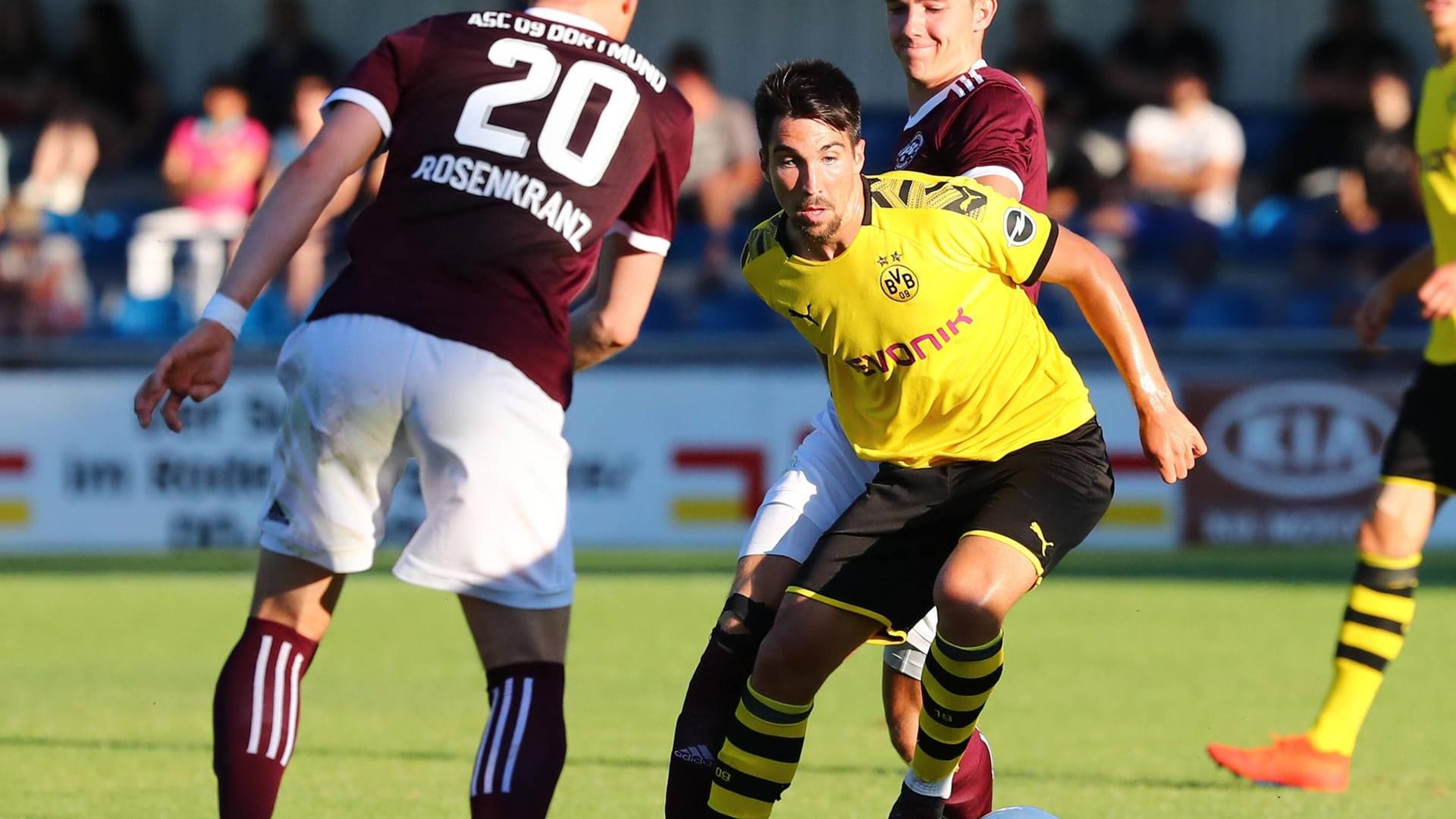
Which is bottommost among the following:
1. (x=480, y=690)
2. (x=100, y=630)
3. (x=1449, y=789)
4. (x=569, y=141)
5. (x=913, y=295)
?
(x=100, y=630)

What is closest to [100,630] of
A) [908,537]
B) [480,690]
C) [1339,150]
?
[480,690]

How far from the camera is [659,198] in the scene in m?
4.34

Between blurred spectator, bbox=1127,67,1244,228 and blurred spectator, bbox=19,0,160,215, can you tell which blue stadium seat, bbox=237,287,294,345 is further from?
blurred spectator, bbox=1127,67,1244,228

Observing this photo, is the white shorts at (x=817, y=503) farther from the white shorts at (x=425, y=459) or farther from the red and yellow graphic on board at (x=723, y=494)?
the red and yellow graphic on board at (x=723, y=494)

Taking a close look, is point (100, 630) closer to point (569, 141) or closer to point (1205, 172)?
point (569, 141)

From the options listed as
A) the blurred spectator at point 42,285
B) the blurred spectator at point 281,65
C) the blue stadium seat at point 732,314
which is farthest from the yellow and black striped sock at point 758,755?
the blurred spectator at point 281,65

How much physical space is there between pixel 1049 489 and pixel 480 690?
3.82 m

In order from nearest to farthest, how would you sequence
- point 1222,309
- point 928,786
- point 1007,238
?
point 1007,238, point 928,786, point 1222,309

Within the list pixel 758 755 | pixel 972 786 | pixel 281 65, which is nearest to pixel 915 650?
pixel 972 786

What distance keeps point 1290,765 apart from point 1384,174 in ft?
29.6

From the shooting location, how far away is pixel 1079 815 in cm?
572

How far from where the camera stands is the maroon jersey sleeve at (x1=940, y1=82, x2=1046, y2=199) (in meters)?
5.17

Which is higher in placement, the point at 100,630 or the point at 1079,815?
the point at 1079,815

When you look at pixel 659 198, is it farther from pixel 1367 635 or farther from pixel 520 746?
pixel 1367 635
